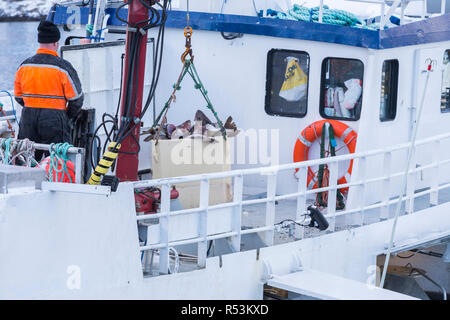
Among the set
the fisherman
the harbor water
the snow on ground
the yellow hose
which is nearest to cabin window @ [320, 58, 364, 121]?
the fisherman

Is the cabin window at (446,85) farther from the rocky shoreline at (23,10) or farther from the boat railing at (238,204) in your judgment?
the rocky shoreline at (23,10)

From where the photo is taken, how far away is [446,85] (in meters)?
9.62

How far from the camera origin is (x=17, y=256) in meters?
5.46

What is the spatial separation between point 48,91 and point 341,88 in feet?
10.1

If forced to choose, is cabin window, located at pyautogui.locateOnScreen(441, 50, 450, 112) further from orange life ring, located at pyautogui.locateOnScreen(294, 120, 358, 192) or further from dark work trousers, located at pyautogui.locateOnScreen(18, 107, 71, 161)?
dark work trousers, located at pyautogui.locateOnScreen(18, 107, 71, 161)

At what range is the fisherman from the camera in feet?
23.5

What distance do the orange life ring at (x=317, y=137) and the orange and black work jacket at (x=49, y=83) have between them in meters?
2.53

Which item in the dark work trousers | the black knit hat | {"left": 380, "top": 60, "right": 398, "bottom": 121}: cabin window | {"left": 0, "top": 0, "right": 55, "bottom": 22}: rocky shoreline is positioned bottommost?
the dark work trousers

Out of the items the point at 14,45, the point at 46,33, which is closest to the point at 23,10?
the point at 14,45

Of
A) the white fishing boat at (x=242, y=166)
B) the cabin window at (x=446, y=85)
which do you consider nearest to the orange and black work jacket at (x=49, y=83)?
the white fishing boat at (x=242, y=166)

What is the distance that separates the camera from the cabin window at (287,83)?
8.72 m

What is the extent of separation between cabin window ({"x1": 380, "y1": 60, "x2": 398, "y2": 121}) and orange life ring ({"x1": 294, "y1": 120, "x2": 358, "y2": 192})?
454 mm

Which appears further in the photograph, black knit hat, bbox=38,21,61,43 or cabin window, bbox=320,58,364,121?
cabin window, bbox=320,58,364,121

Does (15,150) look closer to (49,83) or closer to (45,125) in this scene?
(45,125)
